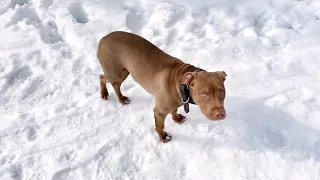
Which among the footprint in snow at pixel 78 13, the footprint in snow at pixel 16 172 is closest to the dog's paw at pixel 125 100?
the footprint in snow at pixel 16 172

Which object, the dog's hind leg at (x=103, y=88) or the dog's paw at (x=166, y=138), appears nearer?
the dog's paw at (x=166, y=138)

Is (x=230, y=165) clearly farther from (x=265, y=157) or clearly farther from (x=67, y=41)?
(x=67, y=41)

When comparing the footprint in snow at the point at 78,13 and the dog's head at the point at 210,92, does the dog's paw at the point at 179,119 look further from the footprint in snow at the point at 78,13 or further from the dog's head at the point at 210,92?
the footprint in snow at the point at 78,13

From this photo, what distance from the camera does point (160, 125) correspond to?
4449mm

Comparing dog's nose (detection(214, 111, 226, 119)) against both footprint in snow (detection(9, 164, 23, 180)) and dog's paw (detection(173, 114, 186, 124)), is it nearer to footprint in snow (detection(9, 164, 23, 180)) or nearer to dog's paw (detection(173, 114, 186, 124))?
dog's paw (detection(173, 114, 186, 124))

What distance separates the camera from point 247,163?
14.2 ft

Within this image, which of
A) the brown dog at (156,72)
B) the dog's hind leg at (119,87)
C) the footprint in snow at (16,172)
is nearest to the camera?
the brown dog at (156,72)

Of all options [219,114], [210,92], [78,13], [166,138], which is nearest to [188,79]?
[210,92]

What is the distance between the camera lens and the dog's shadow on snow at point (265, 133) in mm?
4441

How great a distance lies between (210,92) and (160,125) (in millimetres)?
1218

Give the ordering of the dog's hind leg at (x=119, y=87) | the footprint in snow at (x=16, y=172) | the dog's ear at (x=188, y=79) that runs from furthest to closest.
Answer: the dog's hind leg at (x=119, y=87)
the footprint in snow at (x=16, y=172)
the dog's ear at (x=188, y=79)

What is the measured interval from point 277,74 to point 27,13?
4.50m

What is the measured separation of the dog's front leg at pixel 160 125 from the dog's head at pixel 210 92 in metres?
0.88

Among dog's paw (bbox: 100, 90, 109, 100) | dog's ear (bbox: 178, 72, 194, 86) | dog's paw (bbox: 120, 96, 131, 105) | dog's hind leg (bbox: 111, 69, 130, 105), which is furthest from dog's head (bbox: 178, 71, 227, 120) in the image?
dog's paw (bbox: 100, 90, 109, 100)
